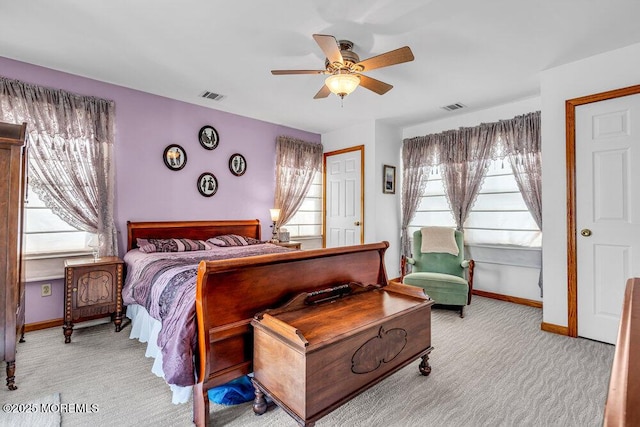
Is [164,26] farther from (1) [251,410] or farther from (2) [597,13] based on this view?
(2) [597,13]

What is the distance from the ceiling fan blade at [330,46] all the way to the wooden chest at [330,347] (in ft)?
5.76

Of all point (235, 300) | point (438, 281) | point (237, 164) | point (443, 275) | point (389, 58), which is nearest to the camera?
point (235, 300)

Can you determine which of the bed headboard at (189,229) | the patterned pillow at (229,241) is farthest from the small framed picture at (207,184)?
the patterned pillow at (229,241)

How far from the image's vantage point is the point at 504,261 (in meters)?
4.39

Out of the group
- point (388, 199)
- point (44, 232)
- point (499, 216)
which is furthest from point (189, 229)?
point (499, 216)

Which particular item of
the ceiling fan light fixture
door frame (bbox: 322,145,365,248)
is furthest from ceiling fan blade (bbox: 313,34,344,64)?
door frame (bbox: 322,145,365,248)

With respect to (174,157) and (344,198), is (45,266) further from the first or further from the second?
(344,198)

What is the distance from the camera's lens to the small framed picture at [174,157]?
410 cm

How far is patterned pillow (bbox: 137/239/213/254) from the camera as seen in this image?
357 centimetres

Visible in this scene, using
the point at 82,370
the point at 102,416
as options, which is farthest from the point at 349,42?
the point at 82,370

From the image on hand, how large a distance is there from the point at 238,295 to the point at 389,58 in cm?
205

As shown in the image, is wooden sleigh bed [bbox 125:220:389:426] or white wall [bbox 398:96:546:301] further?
white wall [bbox 398:96:546:301]

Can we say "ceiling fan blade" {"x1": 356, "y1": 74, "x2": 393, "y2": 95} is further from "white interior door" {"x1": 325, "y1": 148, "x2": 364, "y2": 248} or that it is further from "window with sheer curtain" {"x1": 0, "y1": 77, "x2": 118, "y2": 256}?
"window with sheer curtain" {"x1": 0, "y1": 77, "x2": 118, "y2": 256}

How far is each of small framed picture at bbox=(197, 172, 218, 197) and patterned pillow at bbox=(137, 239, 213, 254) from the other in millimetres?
786
